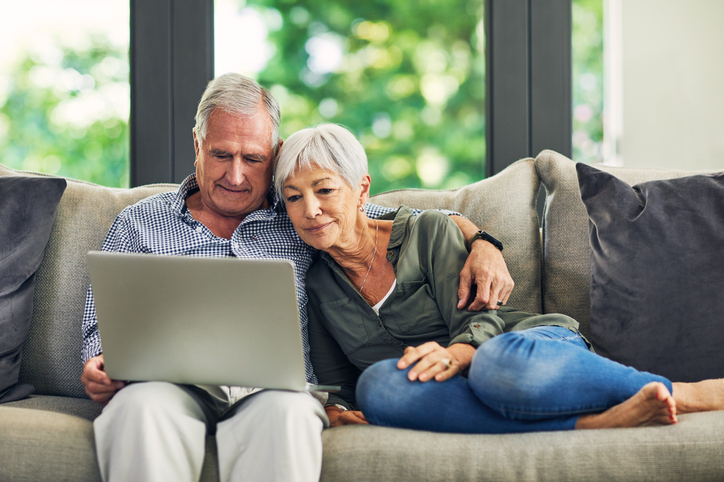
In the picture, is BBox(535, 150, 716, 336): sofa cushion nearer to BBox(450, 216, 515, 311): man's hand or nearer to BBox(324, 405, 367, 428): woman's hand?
BBox(450, 216, 515, 311): man's hand

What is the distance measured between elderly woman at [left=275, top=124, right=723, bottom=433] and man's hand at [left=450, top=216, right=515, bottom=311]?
27 millimetres

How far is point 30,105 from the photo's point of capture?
2115mm

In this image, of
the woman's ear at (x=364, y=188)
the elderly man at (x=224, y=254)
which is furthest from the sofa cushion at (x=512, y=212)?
the woman's ear at (x=364, y=188)

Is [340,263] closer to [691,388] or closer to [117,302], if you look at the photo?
[117,302]

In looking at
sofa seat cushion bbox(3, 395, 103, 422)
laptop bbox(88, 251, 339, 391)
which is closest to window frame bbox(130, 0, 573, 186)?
sofa seat cushion bbox(3, 395, 103, 422)

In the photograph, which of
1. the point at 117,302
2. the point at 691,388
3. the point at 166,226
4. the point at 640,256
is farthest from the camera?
the point at 166,226

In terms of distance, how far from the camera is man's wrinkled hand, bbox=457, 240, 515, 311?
121 centimetres

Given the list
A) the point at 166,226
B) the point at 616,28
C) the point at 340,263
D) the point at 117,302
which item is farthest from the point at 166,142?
the point at 616,28

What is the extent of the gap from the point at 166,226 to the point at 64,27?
1208 millimetres

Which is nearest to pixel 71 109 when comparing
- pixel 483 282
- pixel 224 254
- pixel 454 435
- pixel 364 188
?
pixel 224 254

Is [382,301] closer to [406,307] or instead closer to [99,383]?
[406,307]

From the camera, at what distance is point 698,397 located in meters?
1.09

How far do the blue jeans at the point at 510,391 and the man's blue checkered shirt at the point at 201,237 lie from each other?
0.39m

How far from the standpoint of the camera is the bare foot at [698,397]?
3.57 ft
